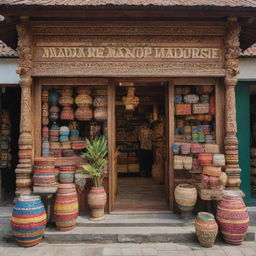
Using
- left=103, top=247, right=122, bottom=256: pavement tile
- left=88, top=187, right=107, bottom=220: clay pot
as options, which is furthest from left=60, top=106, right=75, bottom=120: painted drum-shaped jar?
left=103, top=247, right=122, bottom=256: pavement tile

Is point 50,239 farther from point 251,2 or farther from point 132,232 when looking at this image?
point 251,2

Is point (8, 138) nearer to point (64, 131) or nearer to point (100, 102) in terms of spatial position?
point (64, 131)

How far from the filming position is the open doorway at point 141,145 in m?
6.28

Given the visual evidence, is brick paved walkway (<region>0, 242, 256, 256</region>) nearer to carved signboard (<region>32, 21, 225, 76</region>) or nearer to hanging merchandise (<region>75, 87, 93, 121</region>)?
hanging merchandise (<region>75, 87, 93, 121</region>)

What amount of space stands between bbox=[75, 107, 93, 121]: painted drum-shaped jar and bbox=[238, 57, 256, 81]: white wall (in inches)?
153

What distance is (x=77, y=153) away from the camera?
494 cm

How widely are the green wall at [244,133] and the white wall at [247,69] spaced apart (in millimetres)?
242

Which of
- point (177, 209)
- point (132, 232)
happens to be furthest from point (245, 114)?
point (132, 232)

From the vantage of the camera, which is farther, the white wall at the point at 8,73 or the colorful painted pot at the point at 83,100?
the white wall at the point at 8,73

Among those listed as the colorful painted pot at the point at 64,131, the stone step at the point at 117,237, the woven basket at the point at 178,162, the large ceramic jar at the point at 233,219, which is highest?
the colorful painted pot at the point at 64,131

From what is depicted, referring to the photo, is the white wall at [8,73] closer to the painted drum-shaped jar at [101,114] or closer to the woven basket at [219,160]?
the painted drum-shaped jar at [101,114]

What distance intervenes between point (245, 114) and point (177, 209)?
309 centimetres

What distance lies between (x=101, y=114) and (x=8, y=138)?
10.4 feet

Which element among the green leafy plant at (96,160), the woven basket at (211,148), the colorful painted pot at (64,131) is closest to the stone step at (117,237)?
the green leafy plant at (96,160)
